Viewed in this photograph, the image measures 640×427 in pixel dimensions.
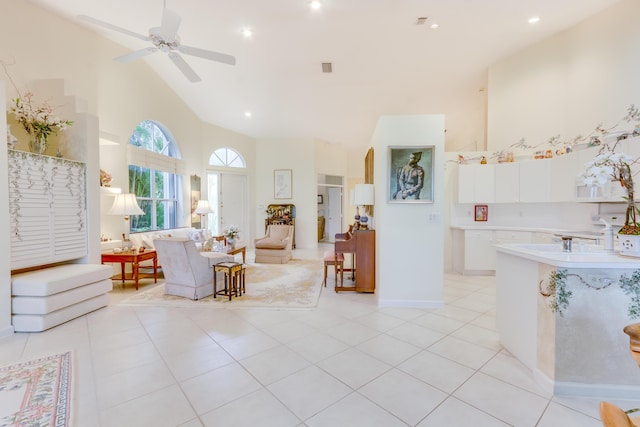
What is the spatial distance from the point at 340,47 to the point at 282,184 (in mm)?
4818

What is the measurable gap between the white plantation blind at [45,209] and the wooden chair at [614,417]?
180 inches

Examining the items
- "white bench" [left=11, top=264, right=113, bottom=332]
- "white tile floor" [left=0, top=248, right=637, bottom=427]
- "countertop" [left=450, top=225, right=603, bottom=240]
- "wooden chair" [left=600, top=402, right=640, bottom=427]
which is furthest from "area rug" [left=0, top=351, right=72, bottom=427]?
"countertop" [left=450, top=225, right=603, bottom=240]

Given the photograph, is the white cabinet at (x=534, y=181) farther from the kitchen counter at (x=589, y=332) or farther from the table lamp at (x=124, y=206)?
the table lamp at (x=124, y=206)

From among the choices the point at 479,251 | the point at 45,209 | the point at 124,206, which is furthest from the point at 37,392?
the point at 479,251

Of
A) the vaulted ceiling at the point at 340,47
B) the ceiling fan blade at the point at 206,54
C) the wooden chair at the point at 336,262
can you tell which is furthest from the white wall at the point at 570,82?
the ceiling fan blade at the point at 206,54

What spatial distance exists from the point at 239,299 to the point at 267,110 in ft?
15.6

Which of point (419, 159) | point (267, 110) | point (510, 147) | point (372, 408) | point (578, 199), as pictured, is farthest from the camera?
point (267, 110)

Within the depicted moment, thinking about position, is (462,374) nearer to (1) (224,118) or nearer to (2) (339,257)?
(2) (339,257)

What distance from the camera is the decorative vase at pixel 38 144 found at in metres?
3.41

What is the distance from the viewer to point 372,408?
1775 millimetres

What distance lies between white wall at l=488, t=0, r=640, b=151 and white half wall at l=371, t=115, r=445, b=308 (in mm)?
2665

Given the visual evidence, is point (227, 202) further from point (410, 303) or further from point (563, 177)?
point (563, 177)

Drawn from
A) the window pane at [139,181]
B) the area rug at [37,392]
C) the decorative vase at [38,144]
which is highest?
the decorative vase at [38,144]

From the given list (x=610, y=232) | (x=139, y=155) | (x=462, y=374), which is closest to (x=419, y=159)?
(x=610, y=232)
